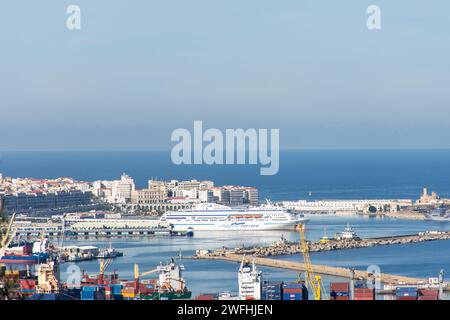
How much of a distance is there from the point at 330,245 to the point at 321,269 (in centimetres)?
257

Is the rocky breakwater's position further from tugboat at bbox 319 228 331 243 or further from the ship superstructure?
the ship superstructure

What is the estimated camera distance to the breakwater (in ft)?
43.1

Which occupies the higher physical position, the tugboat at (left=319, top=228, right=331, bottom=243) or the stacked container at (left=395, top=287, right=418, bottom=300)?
the tugboat at (left=319, top=228, right=331, bottom=243)

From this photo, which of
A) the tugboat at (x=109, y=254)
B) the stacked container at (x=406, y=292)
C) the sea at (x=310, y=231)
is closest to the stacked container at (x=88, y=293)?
the sea at (x=310, y=231)

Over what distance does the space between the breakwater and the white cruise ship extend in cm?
299

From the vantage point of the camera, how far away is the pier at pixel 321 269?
9.66m

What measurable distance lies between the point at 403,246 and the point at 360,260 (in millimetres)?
1350

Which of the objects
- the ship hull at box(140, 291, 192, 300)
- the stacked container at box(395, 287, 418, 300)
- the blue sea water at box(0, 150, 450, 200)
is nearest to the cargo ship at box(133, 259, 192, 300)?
the ship hull at box(140, 291, 192, 300)

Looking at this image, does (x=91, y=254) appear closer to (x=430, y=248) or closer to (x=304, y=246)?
(x=304, y=246)

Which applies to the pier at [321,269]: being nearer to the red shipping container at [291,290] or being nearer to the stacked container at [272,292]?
the stacked container at [272,292]

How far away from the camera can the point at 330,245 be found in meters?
13.5

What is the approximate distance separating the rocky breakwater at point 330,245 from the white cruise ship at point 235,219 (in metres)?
2.99

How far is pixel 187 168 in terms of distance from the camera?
36.2m

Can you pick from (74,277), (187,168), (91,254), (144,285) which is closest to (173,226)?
(91,254)
